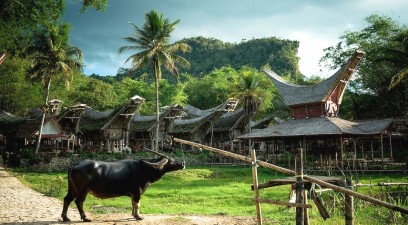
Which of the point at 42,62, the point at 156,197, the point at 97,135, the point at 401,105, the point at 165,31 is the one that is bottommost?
the point at 156,197

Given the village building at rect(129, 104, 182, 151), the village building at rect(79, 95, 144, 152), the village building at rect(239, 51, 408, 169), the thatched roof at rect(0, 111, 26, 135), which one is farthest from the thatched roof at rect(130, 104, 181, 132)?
the thatched roof at rect(0, 111, 26, 135)

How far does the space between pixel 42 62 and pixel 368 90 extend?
33.6m

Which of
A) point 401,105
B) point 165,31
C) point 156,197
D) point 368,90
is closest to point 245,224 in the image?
point 156,197

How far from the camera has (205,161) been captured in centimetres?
3434

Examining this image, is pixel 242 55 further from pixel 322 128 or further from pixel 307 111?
pixel 322 128

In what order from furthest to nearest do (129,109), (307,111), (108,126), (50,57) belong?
(129,109), (108,126), (307,111), (50,57)

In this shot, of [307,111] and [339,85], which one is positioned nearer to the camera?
[339,85]

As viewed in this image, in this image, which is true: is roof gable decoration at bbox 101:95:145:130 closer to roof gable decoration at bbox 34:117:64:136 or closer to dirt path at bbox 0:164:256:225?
roof gable decoration at bbox 34:117:64:136

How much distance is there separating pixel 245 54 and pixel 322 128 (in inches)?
2521

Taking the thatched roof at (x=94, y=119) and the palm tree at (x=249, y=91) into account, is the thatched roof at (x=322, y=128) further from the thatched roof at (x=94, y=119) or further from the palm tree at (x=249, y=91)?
the thatched roof at (x=94, y=119)

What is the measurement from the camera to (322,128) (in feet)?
87.1

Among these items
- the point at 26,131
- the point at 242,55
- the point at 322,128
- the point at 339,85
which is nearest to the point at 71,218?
the point at 322,128

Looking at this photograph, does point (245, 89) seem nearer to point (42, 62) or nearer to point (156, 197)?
point (42, 62)

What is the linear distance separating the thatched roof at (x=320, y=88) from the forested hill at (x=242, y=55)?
144ft
